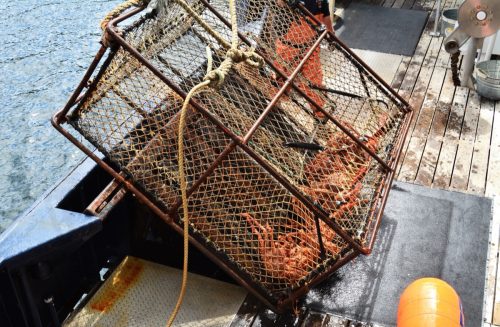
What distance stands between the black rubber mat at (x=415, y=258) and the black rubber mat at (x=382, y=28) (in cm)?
264

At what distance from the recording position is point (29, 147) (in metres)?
8.08

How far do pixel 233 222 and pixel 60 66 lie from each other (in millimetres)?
7362

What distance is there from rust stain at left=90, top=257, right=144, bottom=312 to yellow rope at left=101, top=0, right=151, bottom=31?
5.63 feet

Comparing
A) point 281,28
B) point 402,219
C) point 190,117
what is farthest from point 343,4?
point 190,117

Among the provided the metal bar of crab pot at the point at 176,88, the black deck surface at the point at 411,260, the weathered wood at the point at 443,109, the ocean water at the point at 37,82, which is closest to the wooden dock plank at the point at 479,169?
the black deck surface at the point at 411,260

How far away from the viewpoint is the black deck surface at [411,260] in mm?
3461

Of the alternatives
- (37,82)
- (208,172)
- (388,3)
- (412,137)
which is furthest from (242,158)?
(37,82)

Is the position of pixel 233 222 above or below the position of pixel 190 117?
below

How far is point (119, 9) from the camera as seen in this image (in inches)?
115

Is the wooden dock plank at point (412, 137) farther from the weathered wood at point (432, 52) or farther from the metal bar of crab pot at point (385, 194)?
the metal bar of crab pot at point (385, 194)

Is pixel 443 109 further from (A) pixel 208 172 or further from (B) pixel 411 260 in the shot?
(A) pixel 208 172

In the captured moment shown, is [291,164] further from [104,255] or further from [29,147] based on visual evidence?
[29,147]

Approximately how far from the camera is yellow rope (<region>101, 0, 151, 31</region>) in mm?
2901

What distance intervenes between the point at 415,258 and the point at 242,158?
4.61 ft
